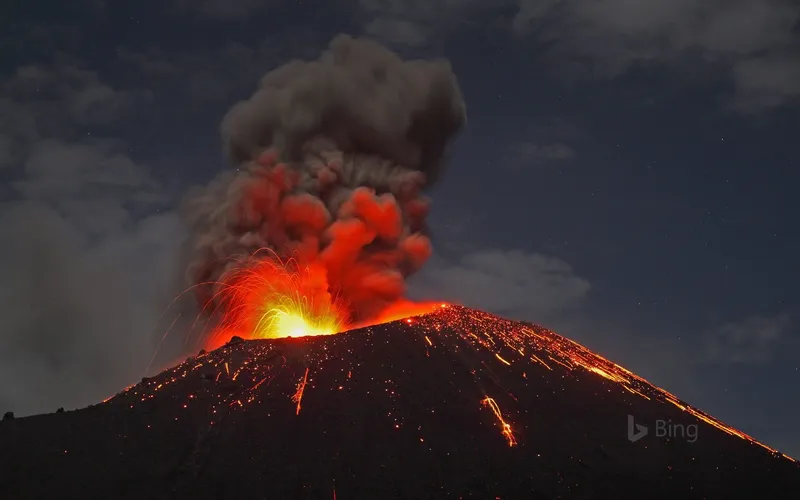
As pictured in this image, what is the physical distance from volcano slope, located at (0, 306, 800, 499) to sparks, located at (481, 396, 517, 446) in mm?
94

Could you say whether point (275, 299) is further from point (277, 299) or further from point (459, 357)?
point (459, 357)

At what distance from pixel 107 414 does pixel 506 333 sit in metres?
22.8

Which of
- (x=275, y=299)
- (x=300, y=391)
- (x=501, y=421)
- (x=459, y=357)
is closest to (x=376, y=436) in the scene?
(x=300, y=391)

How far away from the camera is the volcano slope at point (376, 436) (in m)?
25.9

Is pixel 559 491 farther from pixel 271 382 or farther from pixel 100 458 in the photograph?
pixel 100 458

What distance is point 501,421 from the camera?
31016 mm

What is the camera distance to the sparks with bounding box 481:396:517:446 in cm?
2964

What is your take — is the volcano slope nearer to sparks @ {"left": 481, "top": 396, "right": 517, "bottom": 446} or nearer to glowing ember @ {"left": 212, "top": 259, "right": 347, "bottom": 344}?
sparks @ {"left": 481, "top": 396, "right": 517, "bottom": 446}

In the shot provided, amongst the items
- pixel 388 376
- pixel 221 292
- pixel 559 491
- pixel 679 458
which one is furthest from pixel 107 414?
pixel 679 458

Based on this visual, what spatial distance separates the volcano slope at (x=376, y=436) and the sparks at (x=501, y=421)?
0.31ft

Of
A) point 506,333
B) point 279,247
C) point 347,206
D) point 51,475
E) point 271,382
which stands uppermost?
point 347,206

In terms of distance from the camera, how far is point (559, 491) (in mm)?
26594

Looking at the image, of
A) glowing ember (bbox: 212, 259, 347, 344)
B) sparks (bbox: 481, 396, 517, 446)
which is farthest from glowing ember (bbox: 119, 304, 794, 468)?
glowing ember (bbox: 212, 259, 347, 344)

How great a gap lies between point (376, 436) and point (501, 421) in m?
6.10
